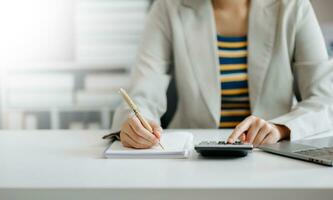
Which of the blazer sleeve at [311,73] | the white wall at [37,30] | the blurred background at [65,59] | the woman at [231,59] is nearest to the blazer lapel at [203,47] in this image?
the woman at [231,59]

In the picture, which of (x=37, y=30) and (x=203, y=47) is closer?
(x=203, y=47)

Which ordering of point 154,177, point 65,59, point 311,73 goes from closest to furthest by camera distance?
point 154,177 → point 311,73 → point 65,59

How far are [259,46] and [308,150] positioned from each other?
632mm

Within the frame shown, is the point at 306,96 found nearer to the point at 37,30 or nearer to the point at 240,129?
the point at 240,129

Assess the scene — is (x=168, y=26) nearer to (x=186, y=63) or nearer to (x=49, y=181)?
(x=186, y=63)

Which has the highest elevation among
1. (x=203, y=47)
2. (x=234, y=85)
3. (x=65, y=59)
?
(x=203, y=47)

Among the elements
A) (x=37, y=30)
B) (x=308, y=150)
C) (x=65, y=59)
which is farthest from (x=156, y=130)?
(x=37, y=30)

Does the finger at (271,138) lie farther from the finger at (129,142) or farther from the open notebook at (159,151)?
the finger at (129,142)

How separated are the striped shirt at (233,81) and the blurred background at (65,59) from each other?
57.2 inches

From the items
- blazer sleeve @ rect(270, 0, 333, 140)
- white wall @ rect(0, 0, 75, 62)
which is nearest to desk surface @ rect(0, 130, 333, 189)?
blazer sleeve @ rect(270, 0, 333, 140)

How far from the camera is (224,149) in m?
0.91

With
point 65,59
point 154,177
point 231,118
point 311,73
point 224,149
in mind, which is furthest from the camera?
point 65,59

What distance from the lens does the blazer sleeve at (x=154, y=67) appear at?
1453 mm

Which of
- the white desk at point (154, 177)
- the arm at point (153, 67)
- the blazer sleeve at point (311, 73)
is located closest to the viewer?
the white desk at point (154, 177)
